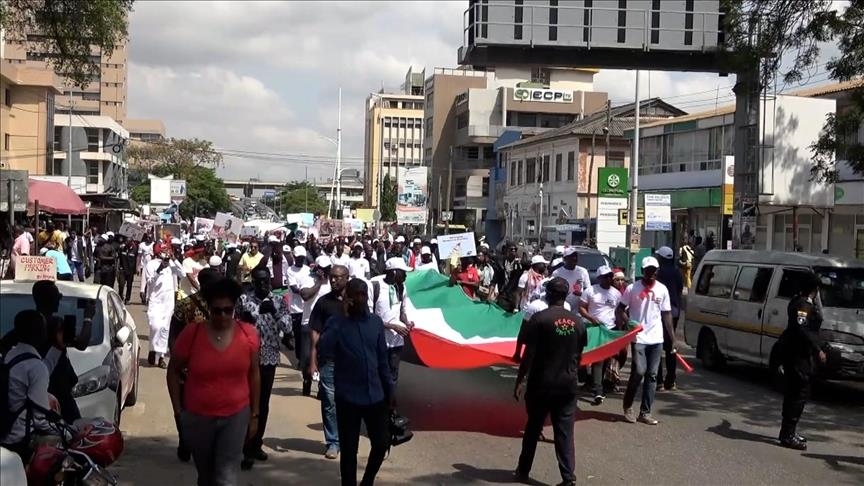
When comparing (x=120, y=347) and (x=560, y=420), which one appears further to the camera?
(x=120, y=347)

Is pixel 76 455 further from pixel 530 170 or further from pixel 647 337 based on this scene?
pixel 530 170

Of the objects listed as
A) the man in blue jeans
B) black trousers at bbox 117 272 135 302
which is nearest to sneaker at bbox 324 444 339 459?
the man in blue jeans

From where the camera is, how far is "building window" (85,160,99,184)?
3155 inches

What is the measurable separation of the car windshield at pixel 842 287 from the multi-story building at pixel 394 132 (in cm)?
11907

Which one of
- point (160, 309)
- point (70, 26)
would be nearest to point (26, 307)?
point (160, 309)

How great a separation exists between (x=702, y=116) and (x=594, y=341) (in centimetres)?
3448

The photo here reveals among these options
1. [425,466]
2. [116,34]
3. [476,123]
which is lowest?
[425,466]

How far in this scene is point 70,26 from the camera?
48.7 ft

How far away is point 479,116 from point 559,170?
2595 cm

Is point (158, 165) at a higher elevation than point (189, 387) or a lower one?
higher

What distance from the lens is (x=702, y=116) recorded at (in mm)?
43750

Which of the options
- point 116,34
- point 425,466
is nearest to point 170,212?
point 116,34

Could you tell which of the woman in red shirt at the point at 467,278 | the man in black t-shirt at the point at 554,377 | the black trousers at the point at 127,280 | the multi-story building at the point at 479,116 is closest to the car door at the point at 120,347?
the man in black t-shirt at the point at 554,377

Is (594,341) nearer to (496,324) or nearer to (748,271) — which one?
(496,324)
